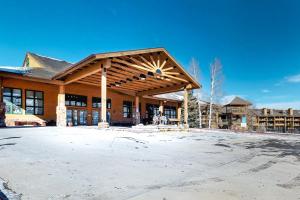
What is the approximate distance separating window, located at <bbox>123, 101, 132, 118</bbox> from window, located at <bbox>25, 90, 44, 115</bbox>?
31.5ft

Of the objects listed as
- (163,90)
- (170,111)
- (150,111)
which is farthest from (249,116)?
(163,90)

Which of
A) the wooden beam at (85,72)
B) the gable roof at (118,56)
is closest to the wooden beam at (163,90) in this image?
the gable roof at (118,56)

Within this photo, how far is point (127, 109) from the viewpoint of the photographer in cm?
2728

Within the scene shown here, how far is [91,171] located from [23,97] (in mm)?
15895

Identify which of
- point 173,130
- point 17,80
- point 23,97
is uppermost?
point 17,80

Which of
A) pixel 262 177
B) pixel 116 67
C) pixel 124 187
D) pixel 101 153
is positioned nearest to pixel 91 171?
pixel 124 187

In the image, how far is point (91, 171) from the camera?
16.4ft

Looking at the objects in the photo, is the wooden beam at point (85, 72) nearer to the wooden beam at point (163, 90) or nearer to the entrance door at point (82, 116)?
the entrance door at point (82, 116)

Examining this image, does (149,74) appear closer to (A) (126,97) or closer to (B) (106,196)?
(A) (126,97)

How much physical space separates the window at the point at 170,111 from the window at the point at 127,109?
698cm

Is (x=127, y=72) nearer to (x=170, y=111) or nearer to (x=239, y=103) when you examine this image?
(x=170, y=111)

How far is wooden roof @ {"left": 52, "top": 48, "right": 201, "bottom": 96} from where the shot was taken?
47.9 ft

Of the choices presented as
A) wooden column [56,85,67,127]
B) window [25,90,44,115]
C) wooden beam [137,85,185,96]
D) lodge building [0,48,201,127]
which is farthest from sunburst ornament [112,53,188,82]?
window [25,90,44,115]

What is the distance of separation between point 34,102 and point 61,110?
7.50ft
